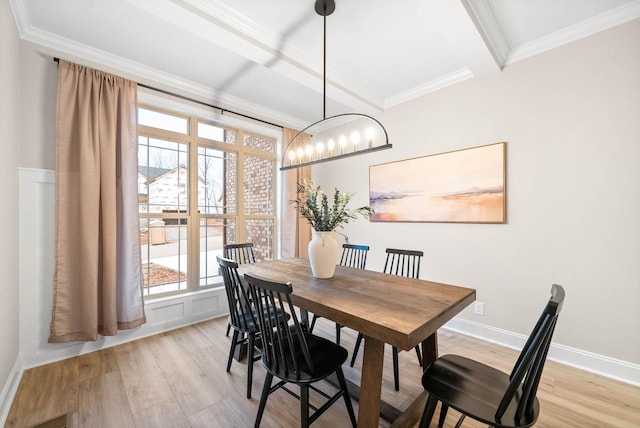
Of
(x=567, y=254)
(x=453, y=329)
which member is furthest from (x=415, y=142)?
(x=453, y=329)

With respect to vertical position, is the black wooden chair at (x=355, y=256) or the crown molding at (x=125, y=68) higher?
the crown molding at (x=125, y=68)

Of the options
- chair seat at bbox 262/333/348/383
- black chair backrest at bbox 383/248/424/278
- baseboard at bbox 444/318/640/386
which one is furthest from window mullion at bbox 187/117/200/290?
baseboard at bbox 444/318/640/386

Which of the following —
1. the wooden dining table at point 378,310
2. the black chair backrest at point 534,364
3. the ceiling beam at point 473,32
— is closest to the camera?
the black chair backrest at point 534,364

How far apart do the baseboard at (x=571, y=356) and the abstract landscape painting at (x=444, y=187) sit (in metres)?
1.13

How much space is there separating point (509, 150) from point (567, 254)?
107cm

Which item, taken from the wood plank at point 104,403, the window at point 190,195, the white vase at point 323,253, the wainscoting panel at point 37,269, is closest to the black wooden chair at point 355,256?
the white vase at point 323,253

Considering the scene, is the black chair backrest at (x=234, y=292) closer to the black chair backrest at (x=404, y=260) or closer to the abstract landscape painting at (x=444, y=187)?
the black chair backrest at (x=404, y=260)

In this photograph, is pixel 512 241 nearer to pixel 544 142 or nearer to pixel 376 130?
pixel 544 142

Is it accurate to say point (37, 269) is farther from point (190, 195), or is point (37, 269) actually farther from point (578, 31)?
point (578, 31)

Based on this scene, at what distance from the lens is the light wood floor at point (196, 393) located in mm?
1690

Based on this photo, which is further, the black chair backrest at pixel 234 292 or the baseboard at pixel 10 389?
the black chair backrest at pixel 234 292

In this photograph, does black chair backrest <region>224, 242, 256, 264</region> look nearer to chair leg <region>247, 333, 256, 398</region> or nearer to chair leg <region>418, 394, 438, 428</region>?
chair leg <region>247, 333, 256, 398</region>

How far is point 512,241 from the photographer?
262 centimetres

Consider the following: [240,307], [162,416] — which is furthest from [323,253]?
[162,416]
